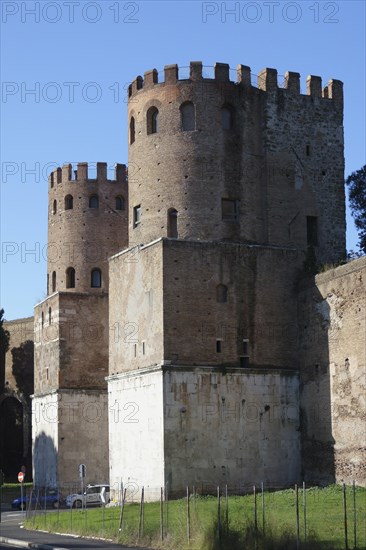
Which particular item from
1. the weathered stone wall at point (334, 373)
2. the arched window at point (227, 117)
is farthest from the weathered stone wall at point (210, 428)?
the arched window at point (227, 117)

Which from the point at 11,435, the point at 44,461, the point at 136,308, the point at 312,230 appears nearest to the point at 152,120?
the point at 136,308

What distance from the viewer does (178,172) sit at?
1352 inches

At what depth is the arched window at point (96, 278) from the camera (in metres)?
45.5

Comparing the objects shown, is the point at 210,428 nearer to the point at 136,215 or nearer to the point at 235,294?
the point at 235,294

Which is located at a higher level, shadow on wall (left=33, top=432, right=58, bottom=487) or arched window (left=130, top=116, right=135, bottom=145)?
arched window (left=130, top=116, right=135, bottom=145)

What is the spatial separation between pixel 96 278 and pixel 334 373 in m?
16.6

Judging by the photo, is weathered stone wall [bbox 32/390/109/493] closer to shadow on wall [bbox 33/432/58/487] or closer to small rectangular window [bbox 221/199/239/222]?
shadow on wall [bbox 33/432/58/487]

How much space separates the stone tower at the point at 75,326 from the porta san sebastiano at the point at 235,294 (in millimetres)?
8481

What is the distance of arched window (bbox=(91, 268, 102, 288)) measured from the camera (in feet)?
149

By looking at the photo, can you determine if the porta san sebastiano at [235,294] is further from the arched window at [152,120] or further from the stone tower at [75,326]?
the stone tower at [75,326]

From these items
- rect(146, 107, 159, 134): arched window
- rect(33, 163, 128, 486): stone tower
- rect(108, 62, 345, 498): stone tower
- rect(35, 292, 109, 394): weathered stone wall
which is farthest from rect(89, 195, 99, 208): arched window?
rect(146, 107, 159, 134): arched window

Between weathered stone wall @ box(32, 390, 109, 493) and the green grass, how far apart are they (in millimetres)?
10831

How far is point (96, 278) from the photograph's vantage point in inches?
1795

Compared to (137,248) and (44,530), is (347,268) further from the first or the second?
(44,530)
